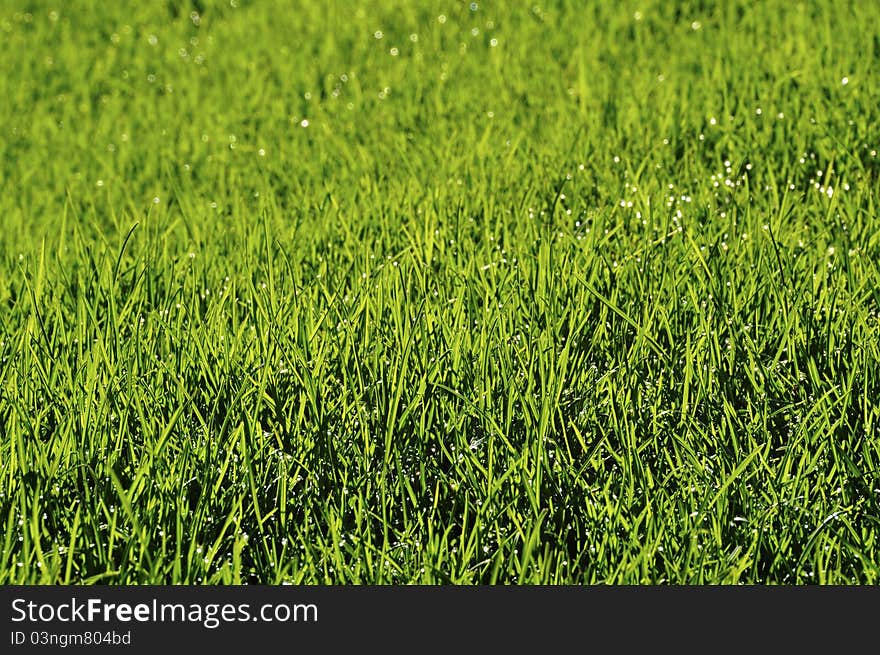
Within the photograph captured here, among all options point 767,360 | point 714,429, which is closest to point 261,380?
point 714,429

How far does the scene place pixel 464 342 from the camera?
275 centimetres

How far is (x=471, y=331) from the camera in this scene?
2859mm

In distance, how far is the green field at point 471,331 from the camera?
2.23 m

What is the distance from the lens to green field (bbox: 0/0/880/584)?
7.32 feet

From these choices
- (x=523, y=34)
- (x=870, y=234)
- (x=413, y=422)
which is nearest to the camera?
(x=413, y=422)

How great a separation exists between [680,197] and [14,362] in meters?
2.27

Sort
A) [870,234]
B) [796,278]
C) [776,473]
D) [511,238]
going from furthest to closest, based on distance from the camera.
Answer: [511,238] < [870,234] < [796,278] < [776,473]

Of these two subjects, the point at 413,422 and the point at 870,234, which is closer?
the point at 413,422

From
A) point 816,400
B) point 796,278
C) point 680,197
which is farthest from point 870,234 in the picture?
point 816,400

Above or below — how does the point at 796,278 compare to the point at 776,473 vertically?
above

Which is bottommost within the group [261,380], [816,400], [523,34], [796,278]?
[816,400]

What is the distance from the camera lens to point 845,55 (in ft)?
14.8

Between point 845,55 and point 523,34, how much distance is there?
178 centimetres

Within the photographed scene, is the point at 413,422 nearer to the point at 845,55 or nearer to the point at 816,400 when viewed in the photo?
the point at 816,400
